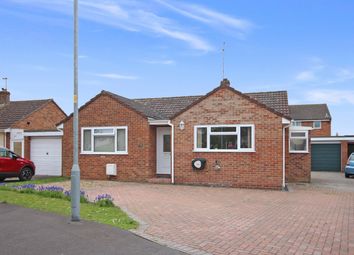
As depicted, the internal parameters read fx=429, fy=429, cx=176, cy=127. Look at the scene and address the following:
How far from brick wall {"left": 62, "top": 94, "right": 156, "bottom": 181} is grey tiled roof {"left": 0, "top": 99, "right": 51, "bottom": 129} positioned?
796 centimetres

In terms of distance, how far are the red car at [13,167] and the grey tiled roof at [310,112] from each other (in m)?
35.2

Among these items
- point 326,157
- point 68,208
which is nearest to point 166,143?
point 68,208

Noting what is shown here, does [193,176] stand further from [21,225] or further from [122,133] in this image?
[21,225]

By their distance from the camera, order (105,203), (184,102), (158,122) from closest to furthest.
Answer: (105,203)
(158,122)
(184,102)

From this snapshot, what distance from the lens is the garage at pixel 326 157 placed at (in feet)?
113

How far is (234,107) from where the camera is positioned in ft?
59.1

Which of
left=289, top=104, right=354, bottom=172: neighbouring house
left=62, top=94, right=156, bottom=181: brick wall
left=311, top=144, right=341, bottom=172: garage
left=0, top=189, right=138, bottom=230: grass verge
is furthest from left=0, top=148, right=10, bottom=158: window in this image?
left=311, top=144, right=341, bottom=172: garage

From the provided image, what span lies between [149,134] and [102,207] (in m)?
8.93

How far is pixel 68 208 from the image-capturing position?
34.7ft

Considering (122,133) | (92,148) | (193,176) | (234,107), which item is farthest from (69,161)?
(234,107)

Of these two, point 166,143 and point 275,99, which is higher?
point 275,99

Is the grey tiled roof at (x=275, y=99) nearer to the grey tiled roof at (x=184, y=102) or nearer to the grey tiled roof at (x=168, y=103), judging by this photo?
the grey tiled roof at (x=184, y=102)

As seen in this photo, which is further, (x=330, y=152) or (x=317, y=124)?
(x=317, y=124)

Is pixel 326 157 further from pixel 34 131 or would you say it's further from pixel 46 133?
pixel 34 131
